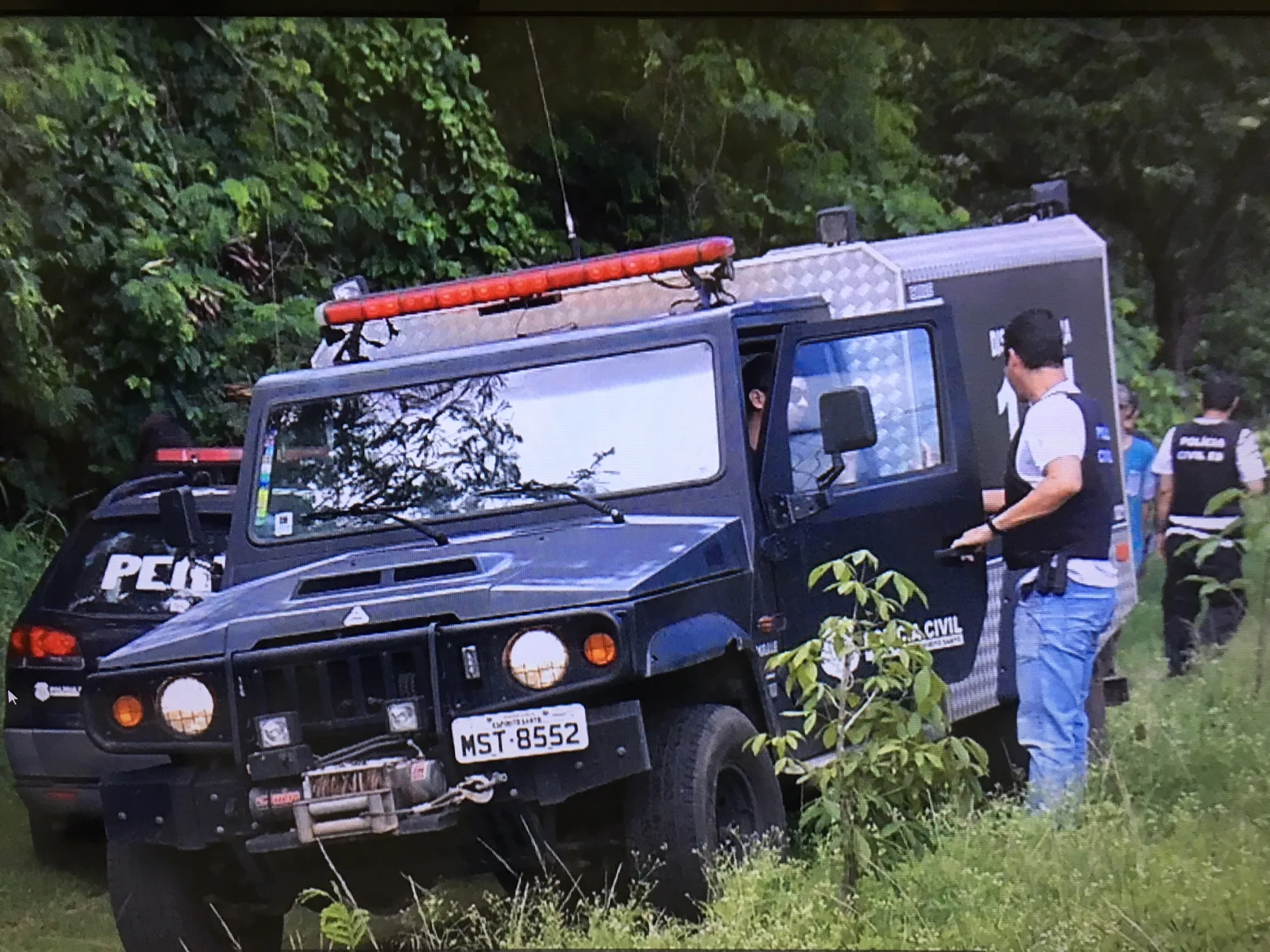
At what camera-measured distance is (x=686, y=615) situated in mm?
2699

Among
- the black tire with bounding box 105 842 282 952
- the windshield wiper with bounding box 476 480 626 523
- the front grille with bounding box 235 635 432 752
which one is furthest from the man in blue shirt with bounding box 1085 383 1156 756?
the black tire with bounding box 105 842 282 952

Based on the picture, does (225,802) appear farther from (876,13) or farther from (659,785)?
(876,13)

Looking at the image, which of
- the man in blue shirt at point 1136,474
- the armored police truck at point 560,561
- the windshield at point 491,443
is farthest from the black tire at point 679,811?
the man in blue shirt at point 1136,474

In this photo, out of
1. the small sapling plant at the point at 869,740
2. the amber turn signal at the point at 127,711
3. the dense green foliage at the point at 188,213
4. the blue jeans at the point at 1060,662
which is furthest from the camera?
the dense green foliage at the point at 188,213

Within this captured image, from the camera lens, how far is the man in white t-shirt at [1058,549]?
3119mm

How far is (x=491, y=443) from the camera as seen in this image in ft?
9.86

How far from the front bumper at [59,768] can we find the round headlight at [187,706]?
0.12 metres

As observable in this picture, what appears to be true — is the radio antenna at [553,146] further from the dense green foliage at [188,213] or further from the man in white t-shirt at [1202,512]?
the man in white t-shirt at [1202,512]

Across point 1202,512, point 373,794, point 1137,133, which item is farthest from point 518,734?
point 1137,133

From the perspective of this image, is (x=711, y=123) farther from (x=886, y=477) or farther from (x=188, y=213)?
(x=188, y=213)

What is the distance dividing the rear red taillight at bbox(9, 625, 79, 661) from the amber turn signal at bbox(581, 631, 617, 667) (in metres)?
1.04

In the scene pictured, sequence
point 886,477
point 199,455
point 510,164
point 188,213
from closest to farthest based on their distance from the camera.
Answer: point 886,477, point 199,455, point 188,213, point 510,164

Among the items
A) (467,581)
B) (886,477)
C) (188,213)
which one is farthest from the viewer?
(188,213)

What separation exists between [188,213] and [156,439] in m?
0.48
